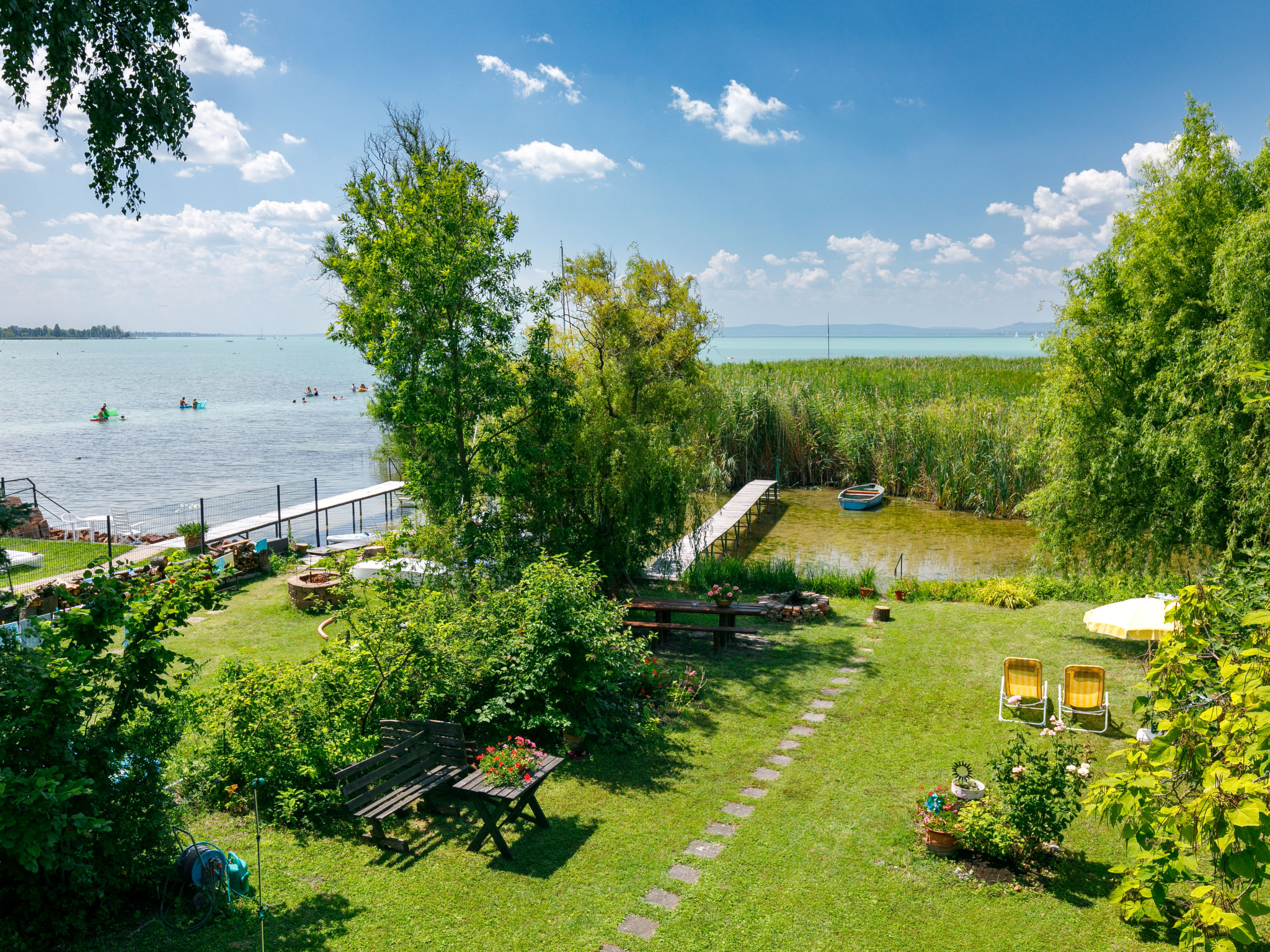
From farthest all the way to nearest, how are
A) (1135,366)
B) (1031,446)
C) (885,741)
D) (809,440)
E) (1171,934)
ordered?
(809,440), (1031,446), (1135,366), (885,741), (1171,934)

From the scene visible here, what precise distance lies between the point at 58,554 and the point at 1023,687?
21.2 m

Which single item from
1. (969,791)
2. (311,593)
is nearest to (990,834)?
(969,791)

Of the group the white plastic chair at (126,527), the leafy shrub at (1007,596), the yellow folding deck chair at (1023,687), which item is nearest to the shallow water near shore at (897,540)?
the leafy shrub at (1007,596)

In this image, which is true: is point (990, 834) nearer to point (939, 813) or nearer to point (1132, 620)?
point (939, 813)

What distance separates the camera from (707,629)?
1388 centimetres

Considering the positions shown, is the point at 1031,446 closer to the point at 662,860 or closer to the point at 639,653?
the point at 639,653

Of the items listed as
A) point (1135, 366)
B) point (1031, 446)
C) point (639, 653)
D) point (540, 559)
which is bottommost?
point (639, 653)

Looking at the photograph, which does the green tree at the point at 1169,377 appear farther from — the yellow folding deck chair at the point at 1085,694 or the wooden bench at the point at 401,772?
the wooden bench at the point at 401,772

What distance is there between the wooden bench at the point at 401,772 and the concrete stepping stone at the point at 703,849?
8.08ft

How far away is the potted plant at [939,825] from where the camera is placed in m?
7.45

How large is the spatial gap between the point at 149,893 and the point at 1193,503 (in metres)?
14.4

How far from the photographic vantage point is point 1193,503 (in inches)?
489

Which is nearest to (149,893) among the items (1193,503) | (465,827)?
(465,827)

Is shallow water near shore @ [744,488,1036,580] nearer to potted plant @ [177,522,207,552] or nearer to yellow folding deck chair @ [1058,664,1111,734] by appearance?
yellow folding deck chair @ [1058,664,1111,734]
